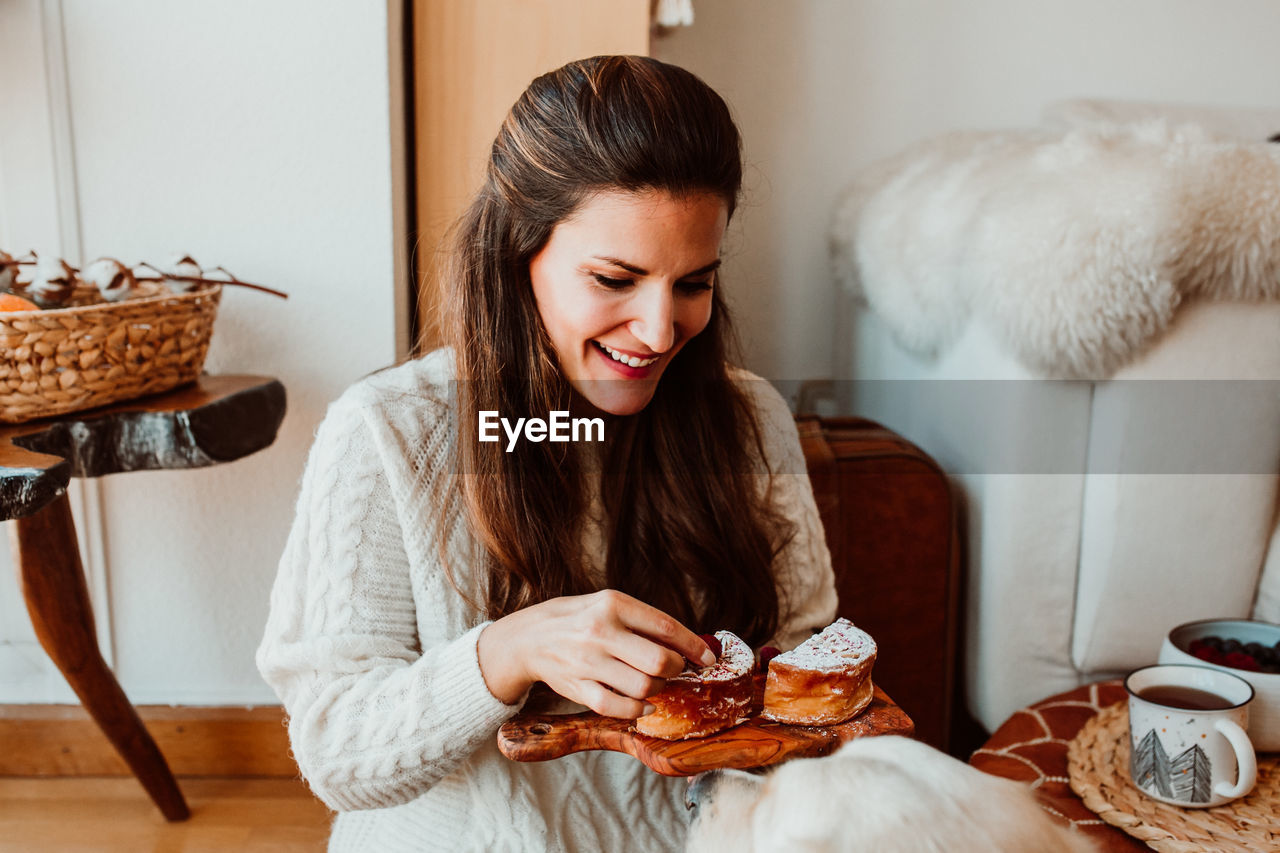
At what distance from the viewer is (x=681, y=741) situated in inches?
28.0

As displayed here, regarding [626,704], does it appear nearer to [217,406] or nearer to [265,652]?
[265,652]

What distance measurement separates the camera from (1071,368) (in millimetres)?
1255

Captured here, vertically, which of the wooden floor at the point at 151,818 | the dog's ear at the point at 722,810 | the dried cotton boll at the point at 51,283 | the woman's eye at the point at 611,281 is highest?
the woman's eye at the point at 611,281

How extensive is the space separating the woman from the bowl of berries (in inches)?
17.5

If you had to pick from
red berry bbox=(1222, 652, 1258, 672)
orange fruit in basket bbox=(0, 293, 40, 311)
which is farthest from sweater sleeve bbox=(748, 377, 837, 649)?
orange fruit in basket bbox=(0, 293, 40, 311)

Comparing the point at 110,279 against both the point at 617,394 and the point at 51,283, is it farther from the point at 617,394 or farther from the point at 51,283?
the point at 617,394

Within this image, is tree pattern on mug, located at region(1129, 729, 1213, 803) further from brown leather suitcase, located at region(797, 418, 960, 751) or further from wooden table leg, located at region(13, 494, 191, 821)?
wooden table leg, located at region(13, 494, 191, 821)

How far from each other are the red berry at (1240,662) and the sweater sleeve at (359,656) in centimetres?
79

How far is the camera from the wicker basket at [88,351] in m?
1.06

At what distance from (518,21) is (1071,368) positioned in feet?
2.76

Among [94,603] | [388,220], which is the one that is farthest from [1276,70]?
[94,603]

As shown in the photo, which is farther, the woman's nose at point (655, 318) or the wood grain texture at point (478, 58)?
the wood grain texture at point (478, 58)

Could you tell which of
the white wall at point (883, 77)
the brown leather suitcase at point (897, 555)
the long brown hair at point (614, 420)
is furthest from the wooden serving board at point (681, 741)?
the white wall at point (883, 77)

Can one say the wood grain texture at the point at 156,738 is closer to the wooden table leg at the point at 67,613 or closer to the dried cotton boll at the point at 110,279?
the wooden table leg at the point at 67,613
